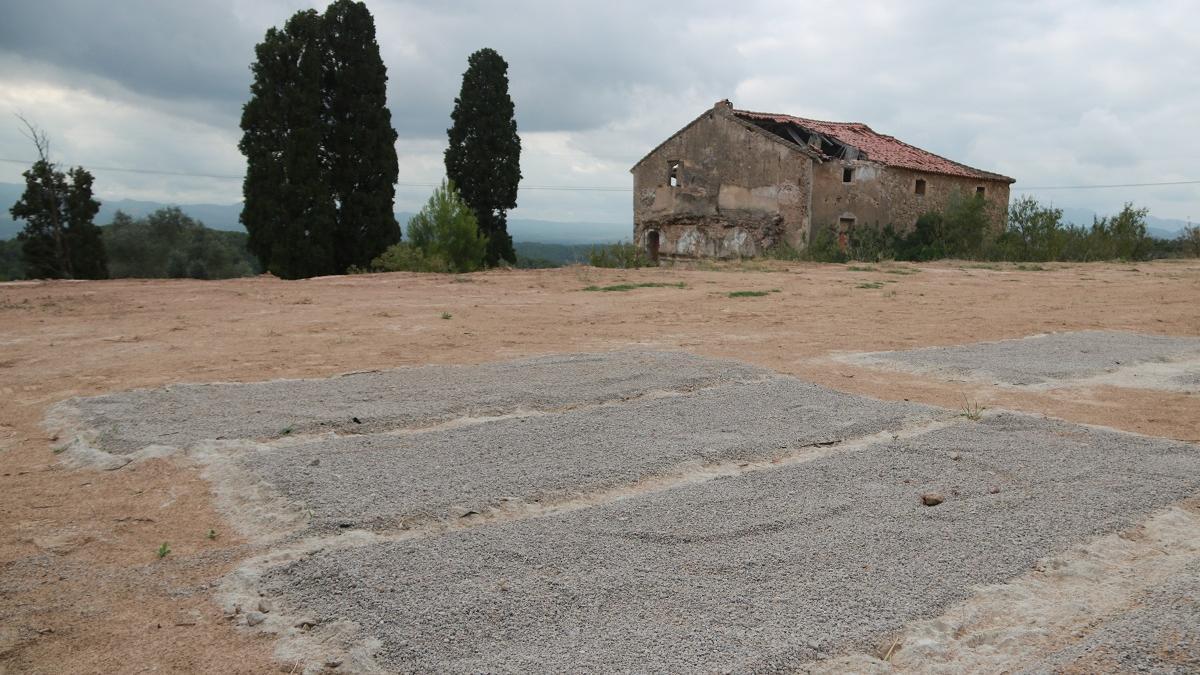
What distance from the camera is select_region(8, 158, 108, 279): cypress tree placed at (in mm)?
22141

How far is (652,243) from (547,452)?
83.9 ft

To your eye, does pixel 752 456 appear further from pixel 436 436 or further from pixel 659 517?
pixel 436 436

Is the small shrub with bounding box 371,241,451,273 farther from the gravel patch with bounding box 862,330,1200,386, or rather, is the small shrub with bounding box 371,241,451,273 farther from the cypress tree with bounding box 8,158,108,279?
the gravel patch with bounding box 862,330,1200,386

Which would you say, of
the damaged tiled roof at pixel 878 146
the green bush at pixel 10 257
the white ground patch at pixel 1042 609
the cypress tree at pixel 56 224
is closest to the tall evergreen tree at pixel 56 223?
the cypress tree at pixel 56 224

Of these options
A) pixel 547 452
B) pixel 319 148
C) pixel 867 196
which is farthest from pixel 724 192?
pixel 547 452

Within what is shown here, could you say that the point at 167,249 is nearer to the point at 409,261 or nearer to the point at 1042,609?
the point at 409,261

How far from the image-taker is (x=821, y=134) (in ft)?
89.0

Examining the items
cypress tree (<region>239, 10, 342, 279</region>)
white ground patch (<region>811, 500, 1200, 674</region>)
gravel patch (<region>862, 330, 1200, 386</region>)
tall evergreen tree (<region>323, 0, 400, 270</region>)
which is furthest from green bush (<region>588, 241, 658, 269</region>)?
white ground patch (<region>811, 500, 1200, 674</region>)

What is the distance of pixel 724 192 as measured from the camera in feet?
88.8

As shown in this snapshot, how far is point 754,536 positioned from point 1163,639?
1.32 metres

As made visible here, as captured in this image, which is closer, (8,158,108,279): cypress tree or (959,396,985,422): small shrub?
(959,396,985,422): small shrub

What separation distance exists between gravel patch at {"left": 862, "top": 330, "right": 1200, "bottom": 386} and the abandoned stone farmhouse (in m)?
17.7

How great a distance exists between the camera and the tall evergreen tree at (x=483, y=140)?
28.0m

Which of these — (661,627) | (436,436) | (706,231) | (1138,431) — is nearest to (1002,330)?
(1138,431)
